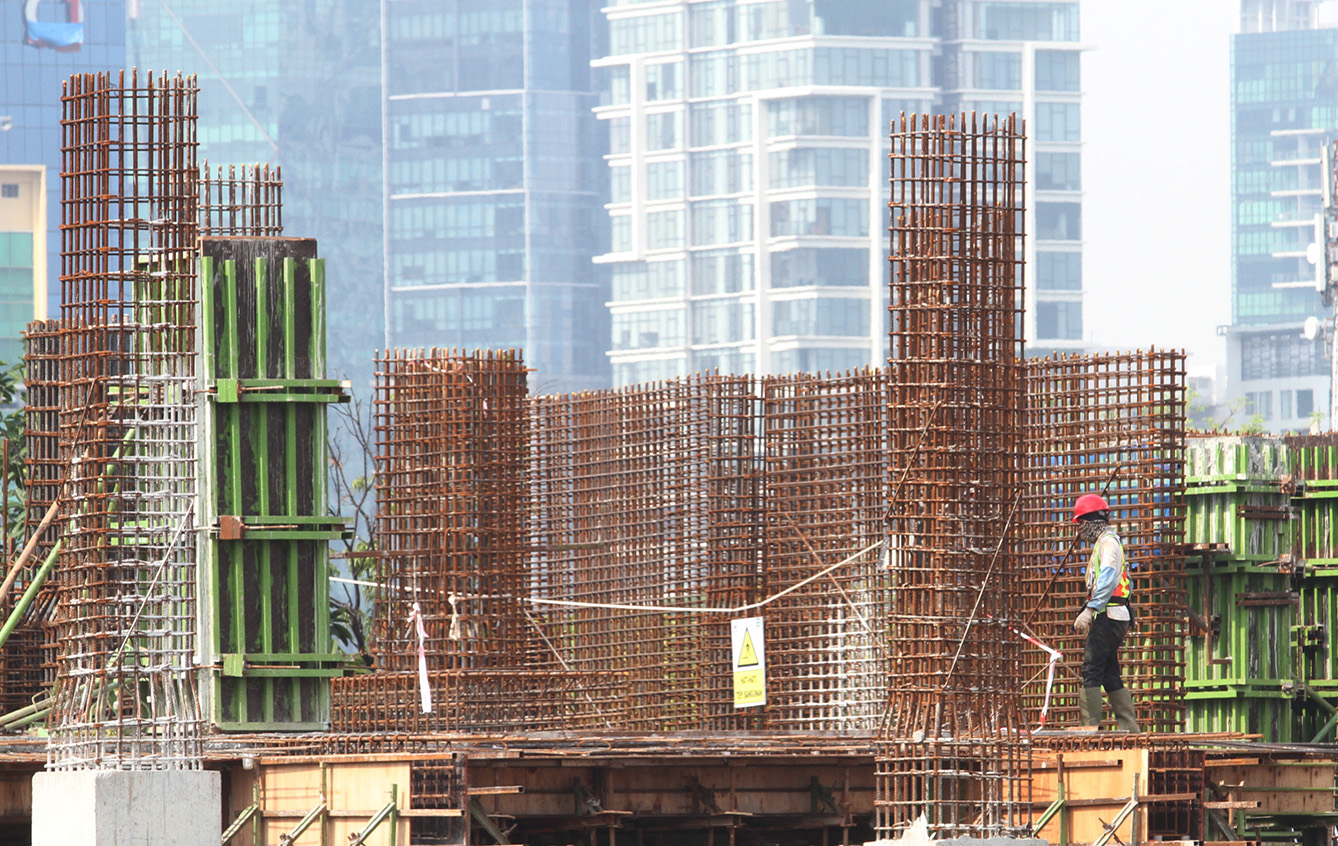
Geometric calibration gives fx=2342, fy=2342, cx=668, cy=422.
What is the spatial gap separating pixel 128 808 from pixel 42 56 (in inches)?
5846

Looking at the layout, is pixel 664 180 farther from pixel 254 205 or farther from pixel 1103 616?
pixel 1103 616

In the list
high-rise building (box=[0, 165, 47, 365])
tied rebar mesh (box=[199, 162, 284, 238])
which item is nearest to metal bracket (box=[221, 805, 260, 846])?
tied rebar mesh (box=[199, 162, 284, 238])

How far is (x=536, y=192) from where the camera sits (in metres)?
183

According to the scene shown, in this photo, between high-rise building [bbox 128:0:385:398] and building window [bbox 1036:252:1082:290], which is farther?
high-rise building [bbox 128:0:385:398]

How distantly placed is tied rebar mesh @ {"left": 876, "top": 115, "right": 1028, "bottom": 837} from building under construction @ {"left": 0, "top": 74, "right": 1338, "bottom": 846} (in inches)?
1.3

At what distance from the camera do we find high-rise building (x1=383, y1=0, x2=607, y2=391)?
179625 mm

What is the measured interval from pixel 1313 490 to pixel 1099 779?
790 cm

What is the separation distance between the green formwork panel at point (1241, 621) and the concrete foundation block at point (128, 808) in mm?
10555

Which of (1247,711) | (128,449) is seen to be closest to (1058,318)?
(1247,711)

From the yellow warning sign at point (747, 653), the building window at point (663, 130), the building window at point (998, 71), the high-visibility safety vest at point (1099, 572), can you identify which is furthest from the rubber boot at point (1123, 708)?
the building window at point (998, 71)

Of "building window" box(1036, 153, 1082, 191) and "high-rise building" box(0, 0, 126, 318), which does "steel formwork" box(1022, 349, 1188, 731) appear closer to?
"high-rise building" box(0, 0, 126, 318)

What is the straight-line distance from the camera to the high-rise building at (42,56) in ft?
510

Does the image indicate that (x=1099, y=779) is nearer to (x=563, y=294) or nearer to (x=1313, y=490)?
(x=1313, y=490)

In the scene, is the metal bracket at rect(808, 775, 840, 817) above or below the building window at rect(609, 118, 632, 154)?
below
